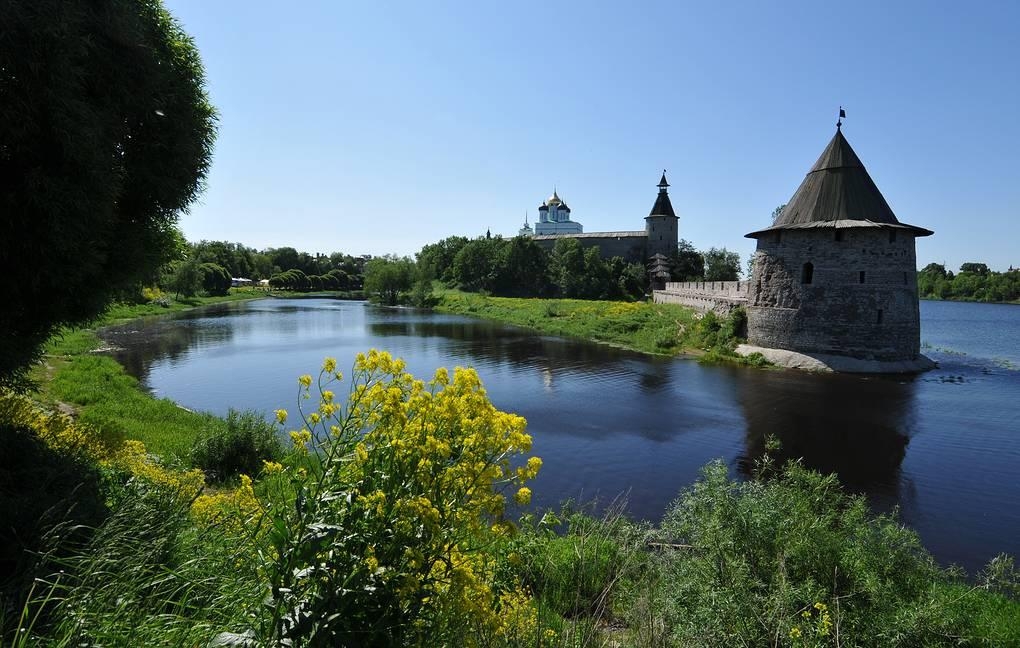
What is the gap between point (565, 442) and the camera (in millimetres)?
13242

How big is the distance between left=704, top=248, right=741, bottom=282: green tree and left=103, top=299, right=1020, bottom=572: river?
1367 inches

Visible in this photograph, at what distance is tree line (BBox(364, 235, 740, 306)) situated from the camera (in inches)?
2464

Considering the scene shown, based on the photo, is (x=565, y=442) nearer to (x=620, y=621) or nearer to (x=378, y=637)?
(x=620, y=621)

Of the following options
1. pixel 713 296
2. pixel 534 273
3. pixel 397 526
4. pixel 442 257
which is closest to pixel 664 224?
pixel 534 273

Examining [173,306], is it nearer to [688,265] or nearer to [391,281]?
[391,281]

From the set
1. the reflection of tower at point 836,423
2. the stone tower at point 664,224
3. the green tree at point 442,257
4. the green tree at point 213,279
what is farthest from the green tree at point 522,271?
the reflection of tower at point 836,423

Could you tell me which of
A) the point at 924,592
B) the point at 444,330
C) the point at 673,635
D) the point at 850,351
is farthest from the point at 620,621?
the point at 444,330

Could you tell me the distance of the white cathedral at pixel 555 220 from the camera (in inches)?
4213

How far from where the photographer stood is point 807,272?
2428cm

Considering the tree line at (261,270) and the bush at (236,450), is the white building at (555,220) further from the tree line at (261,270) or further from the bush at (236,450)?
the bush at (236,450)

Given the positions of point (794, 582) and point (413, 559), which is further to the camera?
point (794, 582)

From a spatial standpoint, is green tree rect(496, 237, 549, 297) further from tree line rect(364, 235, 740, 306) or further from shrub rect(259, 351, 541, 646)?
shrub rect(259, 351, 541, 646)

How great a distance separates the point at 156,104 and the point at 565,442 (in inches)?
413

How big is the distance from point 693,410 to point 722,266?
2375 inches
